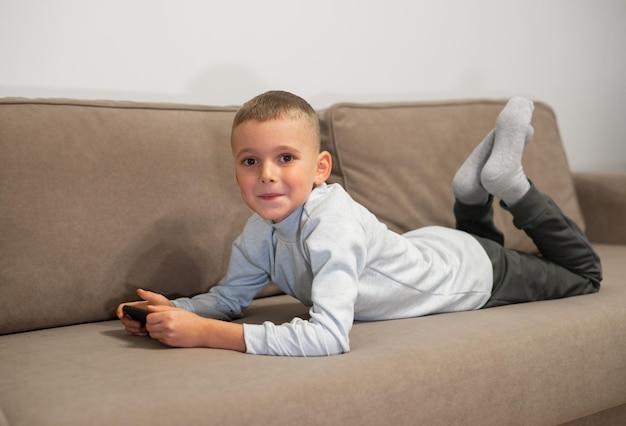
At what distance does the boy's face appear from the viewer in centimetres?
128

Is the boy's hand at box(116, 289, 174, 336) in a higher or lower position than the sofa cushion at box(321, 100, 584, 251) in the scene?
lower

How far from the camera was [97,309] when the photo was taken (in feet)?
4.84

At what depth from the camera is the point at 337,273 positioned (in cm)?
124

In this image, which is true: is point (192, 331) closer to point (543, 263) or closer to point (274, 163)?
point (274, 163)

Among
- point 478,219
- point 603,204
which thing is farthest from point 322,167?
point 603,204

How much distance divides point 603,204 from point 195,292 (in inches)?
55.5

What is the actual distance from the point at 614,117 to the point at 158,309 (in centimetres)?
268

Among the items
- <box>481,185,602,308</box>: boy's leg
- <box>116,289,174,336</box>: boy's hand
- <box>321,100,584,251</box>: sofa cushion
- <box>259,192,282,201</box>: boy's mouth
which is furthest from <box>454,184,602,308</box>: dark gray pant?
<box>116,289,174,336</box>: boy's hand

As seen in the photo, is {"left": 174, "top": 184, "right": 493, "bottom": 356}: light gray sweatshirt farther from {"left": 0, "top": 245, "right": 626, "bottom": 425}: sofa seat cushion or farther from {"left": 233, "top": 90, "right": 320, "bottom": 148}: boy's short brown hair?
{"left": 233, "top": 90, "right": 320, "bottom": 148}: boy's short brown hair

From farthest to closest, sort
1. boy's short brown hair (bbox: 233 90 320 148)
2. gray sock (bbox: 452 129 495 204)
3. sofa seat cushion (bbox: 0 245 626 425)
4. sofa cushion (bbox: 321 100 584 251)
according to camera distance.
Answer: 1. sofa cushion (bbox: 321 100 584 251)
2. gray sock (bbox: 452 129 495 204)
3. boy's short brown hair (bbox: 233 90 320 148)
4. sofa seat cushion (bbox: 0 245 626 425)

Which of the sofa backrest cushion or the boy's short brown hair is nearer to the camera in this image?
the boy's short brown hair

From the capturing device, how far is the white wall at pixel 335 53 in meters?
1.78

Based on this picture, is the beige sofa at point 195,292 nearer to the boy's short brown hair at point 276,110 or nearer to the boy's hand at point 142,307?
the boy's hand at point 142,307

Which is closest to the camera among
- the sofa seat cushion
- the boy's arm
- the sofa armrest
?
the sofa seat cushion
